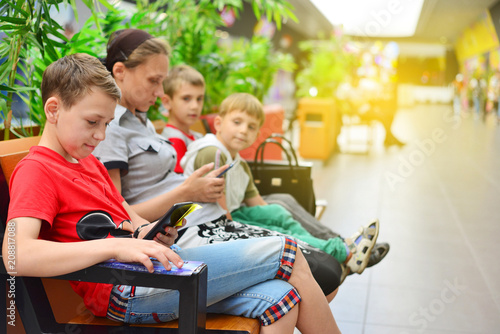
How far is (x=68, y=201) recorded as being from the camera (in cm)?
131

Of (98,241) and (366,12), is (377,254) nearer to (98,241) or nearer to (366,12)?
(98,241)

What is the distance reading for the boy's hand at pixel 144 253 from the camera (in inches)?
46.6

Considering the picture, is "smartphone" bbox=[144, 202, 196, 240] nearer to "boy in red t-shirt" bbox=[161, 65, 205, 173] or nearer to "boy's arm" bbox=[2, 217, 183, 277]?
"boy's arm" bbox=[2, 217, 183, 277]

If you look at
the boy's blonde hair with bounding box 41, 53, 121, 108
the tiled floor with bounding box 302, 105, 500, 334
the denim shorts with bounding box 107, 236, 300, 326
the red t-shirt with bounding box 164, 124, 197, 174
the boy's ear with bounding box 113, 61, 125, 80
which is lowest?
the tiled floor with bounding box 302, 105, 500, 334

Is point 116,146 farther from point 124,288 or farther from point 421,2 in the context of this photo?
point 421,2

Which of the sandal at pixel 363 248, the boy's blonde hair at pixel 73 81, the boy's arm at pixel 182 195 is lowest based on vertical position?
the sandal at pixel 363 248

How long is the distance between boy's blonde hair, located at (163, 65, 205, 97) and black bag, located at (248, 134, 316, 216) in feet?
1.81

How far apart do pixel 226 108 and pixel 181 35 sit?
1473 mm

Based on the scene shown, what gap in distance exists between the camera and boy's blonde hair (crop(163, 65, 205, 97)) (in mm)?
2709

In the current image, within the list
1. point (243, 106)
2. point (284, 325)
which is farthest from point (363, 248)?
point (284, 325)

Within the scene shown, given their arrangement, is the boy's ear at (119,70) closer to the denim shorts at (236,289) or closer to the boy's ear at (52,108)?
the boy's ear at (52,108)

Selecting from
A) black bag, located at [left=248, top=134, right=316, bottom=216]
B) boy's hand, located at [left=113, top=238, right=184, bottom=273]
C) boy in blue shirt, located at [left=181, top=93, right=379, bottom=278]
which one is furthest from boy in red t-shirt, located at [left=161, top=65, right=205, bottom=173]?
boy's hand, located at [left=113, top=238, right=184, bottom=273]

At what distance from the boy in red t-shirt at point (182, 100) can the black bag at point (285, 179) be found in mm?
496

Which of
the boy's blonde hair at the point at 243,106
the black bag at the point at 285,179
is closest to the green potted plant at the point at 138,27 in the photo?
the boy's blonde hair at the point at 243,106
